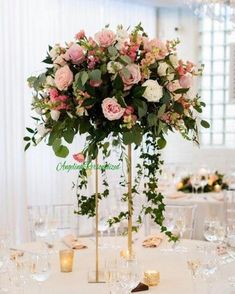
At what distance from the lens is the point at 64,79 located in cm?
219

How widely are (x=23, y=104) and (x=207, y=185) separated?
7.51 feet

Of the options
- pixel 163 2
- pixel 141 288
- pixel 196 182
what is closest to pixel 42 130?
pixel 141 288

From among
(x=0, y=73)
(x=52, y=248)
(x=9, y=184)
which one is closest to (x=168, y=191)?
(x=9, y=184)

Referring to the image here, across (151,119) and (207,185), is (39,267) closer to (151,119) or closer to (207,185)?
(151,119)

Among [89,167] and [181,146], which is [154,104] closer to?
[89,167]

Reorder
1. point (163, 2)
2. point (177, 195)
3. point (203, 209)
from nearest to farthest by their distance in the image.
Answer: point (203, 209) < point (177, 195) < point (163, 2)

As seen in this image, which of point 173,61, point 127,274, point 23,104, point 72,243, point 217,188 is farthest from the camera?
point 23,104

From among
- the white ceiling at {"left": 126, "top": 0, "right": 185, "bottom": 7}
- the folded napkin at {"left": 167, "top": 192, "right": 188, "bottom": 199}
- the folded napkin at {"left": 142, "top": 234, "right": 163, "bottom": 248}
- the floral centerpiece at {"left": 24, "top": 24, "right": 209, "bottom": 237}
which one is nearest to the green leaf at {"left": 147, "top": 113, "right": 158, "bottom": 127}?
the floral centerpiece at {"left": 24, "top": 24, "right": 209, "bottom": 237}

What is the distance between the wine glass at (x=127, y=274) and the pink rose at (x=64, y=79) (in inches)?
29.5

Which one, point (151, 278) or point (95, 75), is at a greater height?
point (95, 75)

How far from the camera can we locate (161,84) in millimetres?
2256

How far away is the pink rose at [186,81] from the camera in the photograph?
231 centimetres

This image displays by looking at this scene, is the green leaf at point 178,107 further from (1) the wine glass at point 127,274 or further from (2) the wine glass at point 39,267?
(2) the wine glass at point 39,267

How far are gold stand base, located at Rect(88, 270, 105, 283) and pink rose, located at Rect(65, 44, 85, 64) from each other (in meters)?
0.98
